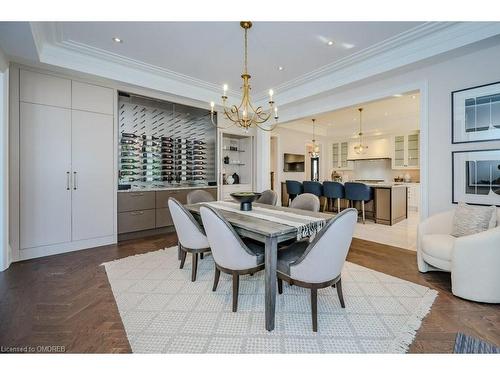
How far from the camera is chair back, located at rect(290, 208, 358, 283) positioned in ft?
5.16

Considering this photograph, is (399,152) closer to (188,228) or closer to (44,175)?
(188,228)

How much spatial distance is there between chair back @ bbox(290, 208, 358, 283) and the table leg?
0.51 feet

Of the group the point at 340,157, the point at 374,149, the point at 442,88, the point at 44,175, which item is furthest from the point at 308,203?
the point at 340,157

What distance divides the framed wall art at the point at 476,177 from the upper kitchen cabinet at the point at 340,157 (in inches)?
227

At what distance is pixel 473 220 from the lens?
2369 mm

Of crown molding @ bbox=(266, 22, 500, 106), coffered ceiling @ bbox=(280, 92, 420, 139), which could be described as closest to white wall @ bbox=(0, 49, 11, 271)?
crown molding @ bbox=(266, 22, 500, 106)

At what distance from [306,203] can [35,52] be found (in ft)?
11.9

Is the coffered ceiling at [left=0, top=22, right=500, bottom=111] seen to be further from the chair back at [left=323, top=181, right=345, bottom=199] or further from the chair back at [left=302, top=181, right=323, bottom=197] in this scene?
the chair back at [left=302, top=181, right=323, bottom=197]

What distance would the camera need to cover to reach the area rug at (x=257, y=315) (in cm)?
151

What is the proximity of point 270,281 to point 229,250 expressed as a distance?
39 centimetres

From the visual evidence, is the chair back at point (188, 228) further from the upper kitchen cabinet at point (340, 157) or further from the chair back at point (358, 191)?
the upper kitchen cabinet at point (340, 157)

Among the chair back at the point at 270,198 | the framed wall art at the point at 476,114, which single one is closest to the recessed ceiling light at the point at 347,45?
the framed wall art at the point at 476,114
